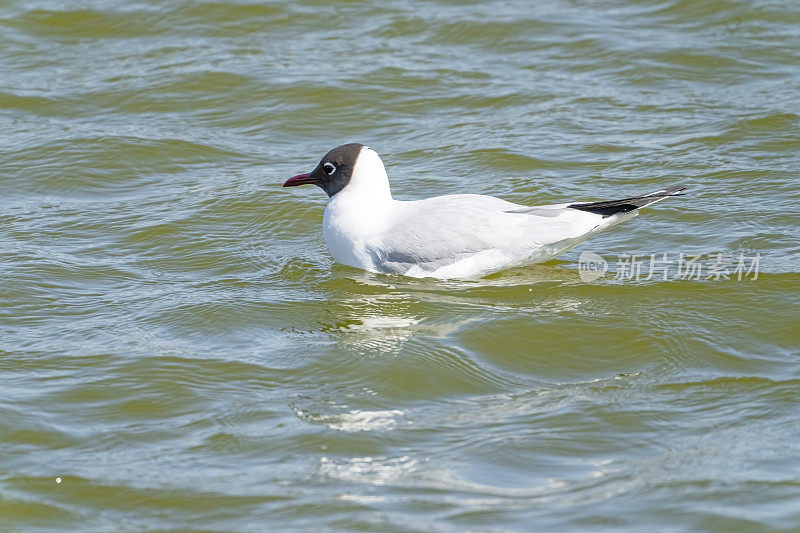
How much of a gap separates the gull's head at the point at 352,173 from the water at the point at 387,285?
564 mm

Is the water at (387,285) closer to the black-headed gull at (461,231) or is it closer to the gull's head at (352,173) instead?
the black-headed gull at (461,231)

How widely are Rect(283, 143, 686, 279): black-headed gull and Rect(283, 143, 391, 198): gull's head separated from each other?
7 centimetres

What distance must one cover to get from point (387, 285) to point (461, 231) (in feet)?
2.02

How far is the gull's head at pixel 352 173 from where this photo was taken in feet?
24.8

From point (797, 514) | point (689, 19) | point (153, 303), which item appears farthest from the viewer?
point (689, 19)

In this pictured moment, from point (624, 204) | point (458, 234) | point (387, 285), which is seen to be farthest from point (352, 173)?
point (624, 204)

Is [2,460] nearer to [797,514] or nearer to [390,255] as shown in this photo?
[390,255]

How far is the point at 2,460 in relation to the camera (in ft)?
16.6

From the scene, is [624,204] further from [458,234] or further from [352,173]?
[352,173]

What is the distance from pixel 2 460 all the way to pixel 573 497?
256cm

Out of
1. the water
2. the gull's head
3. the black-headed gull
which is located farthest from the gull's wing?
the gull's head

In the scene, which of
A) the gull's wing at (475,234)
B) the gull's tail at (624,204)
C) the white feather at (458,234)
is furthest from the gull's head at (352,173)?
the gull's tail at (624,204)

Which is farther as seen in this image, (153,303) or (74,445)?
(153,303)

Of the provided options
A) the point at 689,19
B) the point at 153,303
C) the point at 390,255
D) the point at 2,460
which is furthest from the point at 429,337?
the point at 689,19
